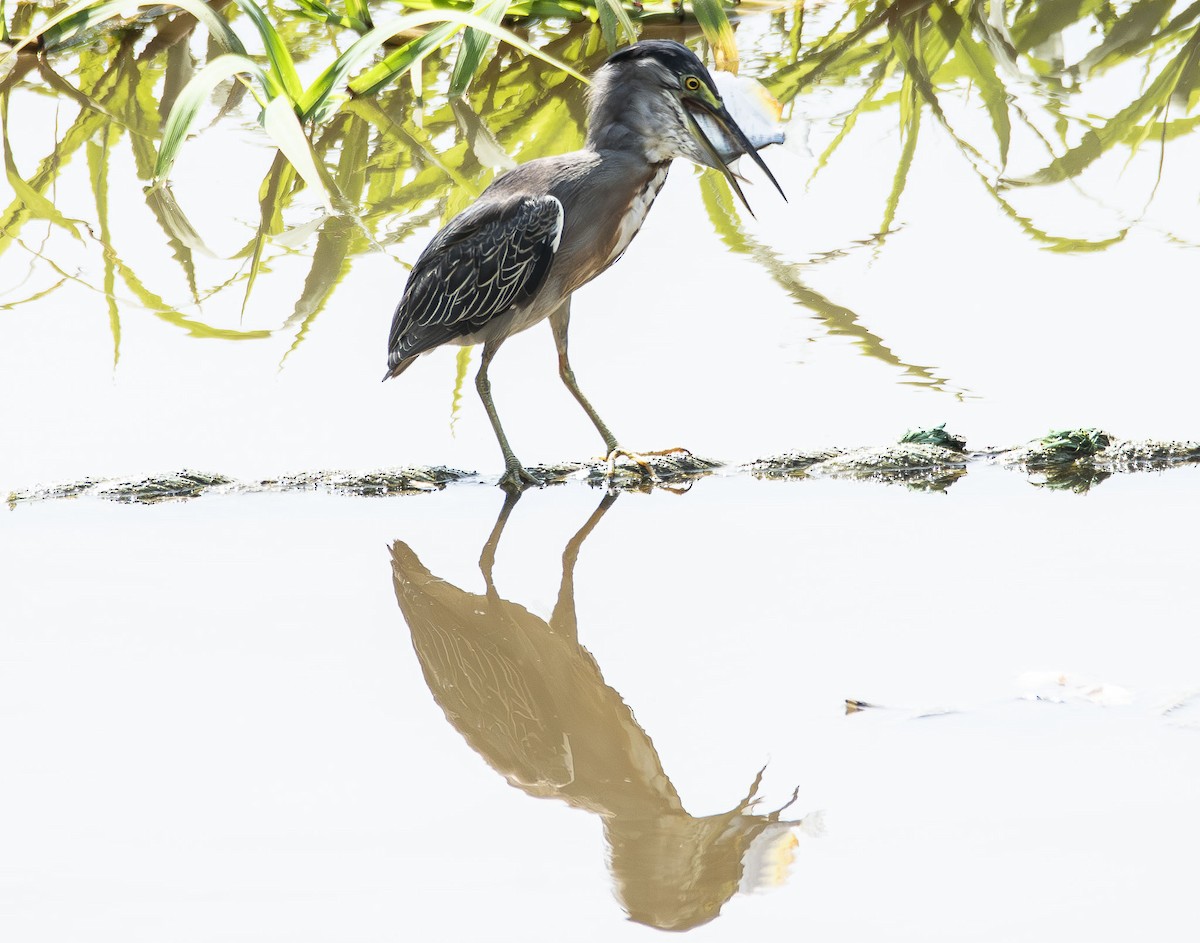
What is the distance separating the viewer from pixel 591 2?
632 centimetres

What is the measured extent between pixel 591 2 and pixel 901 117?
70.5 inches

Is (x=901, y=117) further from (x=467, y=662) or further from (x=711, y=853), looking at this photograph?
(x=711, y=853)

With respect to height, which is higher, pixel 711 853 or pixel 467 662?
pixel 467 662

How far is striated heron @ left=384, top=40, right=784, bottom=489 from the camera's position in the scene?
3.35m

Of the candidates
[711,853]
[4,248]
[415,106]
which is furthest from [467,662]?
[415,106]

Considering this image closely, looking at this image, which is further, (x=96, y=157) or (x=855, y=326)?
(x=96, y=157)

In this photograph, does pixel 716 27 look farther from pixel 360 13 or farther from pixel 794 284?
pixel 794 284

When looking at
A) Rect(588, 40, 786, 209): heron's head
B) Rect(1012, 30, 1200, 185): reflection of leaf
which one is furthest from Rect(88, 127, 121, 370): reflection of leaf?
Rect(1012, 30, 1200, 185): reflection of leaf

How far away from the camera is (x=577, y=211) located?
133 inches

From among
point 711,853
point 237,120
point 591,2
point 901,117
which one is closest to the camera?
point 711,853

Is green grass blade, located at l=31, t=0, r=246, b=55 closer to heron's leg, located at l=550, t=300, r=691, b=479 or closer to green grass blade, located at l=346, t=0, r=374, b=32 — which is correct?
green grass blade, located at l=346, t=0, r=374, b=32

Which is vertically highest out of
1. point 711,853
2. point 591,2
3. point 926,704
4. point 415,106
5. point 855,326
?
point 591,2

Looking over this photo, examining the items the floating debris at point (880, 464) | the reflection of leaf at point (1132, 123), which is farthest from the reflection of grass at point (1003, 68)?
the floating debris at point (880, 464)

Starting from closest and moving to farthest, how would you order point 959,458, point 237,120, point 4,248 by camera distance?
point 959,458
point 4,248
point 237,120
